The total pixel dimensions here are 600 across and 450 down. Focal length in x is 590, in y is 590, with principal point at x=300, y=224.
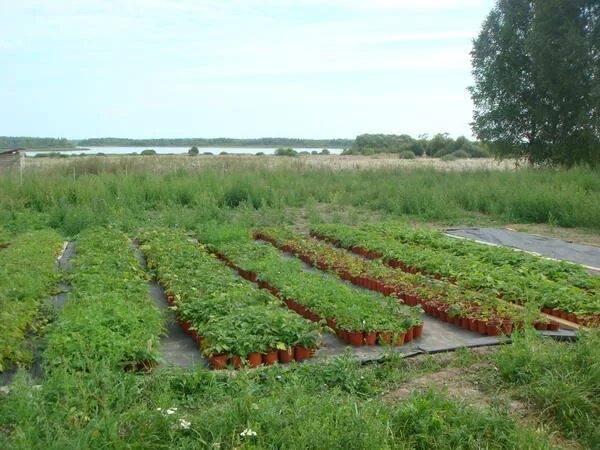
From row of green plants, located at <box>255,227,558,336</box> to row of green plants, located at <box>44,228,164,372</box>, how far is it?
9.33 feet

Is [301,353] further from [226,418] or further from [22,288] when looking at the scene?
[22,288]

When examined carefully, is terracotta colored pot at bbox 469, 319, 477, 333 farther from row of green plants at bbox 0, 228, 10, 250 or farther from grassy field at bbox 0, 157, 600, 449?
row of green plants at bbox 0, 228, 10, 250

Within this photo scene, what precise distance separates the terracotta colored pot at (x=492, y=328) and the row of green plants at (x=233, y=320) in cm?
181

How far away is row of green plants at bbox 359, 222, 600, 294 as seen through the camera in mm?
7787

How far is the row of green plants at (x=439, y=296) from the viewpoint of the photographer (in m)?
6.00

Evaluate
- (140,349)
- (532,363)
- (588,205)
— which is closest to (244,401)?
(140,349)

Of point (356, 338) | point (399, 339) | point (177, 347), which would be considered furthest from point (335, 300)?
point (177, 347)

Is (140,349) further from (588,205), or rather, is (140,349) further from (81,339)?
(588,205)

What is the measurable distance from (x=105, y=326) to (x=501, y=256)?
609cm

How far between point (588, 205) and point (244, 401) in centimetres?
1155

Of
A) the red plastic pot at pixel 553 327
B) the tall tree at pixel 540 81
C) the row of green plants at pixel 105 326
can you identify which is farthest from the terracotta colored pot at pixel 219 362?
the tall tree at pixel 540 81

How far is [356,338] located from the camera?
18.2 feet

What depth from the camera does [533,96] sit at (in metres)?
21.5

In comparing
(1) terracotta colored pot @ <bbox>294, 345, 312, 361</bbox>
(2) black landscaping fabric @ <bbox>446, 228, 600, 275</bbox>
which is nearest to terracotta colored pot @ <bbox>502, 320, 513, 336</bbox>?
(1) terracotta colored pot @ <bbox>294, 345, 312, 361</bbox>
